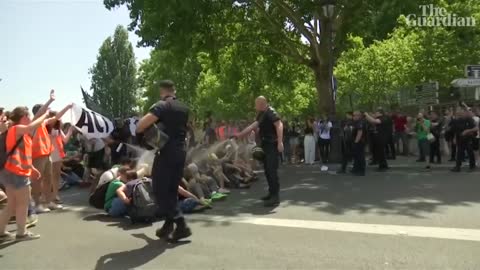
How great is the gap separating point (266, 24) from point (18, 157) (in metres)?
15.5

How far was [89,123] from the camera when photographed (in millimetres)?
11156

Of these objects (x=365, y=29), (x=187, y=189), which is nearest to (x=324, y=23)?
(x=365, y=29)

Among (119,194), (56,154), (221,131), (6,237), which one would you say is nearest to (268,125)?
(119,194)

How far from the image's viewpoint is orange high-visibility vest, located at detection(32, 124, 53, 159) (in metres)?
7.94

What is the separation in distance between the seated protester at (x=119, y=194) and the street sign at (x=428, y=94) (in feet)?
47.0

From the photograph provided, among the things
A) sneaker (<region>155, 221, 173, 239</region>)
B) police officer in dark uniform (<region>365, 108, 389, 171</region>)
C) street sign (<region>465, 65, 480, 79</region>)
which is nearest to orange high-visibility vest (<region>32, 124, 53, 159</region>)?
sneaker (<region>155, 221, 173, 239</region>)

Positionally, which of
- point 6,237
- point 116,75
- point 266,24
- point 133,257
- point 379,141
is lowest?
point 133,257

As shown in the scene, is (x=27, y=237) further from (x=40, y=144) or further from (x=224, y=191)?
(x=224, y=191)

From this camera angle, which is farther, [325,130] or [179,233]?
[325,130]

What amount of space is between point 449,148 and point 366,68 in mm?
14254

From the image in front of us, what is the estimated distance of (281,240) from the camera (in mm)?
5996

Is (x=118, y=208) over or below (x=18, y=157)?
below

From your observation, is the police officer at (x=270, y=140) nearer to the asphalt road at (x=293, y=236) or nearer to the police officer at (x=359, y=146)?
the asphalt road at (x=293, y=236)

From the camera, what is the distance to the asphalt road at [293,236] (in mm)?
5188
